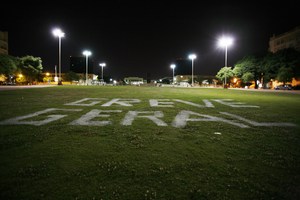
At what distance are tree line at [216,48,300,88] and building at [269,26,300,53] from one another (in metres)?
34.9

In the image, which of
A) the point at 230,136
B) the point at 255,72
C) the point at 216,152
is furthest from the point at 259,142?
the point at 255,72

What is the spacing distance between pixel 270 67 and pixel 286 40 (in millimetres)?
51419

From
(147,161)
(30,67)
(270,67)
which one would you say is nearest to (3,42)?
(30,67)

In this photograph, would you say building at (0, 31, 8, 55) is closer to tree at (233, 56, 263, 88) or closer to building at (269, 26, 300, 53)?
tree at (233, 56, 263, 88)

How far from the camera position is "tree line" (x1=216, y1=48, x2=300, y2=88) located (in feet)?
203

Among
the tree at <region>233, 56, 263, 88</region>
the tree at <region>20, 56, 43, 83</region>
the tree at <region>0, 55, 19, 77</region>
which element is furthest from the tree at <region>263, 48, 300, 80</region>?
the tree at <region>20, 56, 43, 83</region>

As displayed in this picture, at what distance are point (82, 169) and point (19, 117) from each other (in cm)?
703

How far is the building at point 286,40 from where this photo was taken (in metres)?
97.9

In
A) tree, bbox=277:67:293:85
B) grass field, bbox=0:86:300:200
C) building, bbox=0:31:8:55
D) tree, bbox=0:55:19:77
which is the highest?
building, bbox=0:31:8:55

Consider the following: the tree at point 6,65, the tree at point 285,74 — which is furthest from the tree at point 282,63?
the tree at point 6,65

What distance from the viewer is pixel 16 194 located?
4059mm

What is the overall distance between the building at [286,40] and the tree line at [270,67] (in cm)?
3487

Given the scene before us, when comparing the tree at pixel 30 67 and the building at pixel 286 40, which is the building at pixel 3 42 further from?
the building at pixel 286 40

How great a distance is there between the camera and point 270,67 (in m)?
66.1
